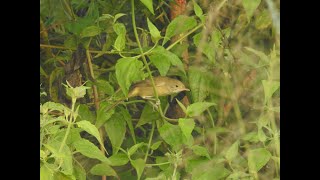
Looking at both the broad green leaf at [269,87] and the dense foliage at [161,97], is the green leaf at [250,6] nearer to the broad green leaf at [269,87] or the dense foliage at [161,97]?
the dense foliage at [161,97]

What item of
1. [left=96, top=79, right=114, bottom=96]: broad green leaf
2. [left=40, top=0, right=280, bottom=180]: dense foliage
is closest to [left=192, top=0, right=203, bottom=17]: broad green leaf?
[left=40, top=0, right=280, bottom=180]: dense foliage

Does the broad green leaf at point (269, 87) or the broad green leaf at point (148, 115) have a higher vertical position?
the broad green leaf at point (269, 87)

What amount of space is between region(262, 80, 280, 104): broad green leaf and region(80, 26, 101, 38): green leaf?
32cm

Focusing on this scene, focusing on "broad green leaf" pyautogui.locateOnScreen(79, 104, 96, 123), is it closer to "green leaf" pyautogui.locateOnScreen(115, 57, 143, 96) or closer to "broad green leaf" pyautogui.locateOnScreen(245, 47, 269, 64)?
"green leaf" pyautogui.locateOnScreen(115, 57, 143, 96)

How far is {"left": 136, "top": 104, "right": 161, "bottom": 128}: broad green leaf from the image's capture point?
1.63m

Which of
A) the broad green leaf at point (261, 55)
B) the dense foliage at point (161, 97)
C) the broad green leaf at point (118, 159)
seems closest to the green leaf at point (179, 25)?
the dense foliage at point (161, 97)

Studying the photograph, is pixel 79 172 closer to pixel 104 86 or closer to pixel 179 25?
pixel 104 86

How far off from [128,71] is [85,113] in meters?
0.11

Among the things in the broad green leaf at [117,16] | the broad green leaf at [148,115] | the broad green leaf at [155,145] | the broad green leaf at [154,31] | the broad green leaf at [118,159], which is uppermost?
the broad green leaf at [117,16]

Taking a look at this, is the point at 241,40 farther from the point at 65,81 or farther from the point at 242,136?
the point at 65,81

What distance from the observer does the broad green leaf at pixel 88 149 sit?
161 cm

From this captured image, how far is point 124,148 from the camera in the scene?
5.37ft

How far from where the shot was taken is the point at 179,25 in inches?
64.3

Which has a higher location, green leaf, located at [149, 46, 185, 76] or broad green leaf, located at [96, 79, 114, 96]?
green leaf, located at [149, 46, 185, 76]
